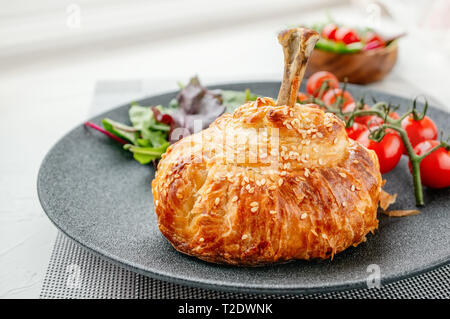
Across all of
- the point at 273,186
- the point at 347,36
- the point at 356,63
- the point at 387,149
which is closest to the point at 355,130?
the point at 387,149

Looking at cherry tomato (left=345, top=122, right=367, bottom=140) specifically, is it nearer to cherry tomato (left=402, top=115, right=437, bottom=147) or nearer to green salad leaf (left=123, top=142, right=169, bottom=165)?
cherry tomato (left=402, top=115, right=437, bottom=147)

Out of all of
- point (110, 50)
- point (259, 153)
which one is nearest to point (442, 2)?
point (110, 50)

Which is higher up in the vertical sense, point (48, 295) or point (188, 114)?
point (188, 114)

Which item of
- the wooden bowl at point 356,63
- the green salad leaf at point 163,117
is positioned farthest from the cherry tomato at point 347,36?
the green salad leaf at point 163,117

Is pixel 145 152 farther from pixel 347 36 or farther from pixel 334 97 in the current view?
pixel 347 36

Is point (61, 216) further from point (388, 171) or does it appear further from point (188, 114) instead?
point (388, 171)

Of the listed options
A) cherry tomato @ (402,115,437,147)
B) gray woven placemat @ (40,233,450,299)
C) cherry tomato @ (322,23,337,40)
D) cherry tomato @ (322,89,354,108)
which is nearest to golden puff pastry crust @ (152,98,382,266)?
gray woven placemat @ (40,233,450,299)
